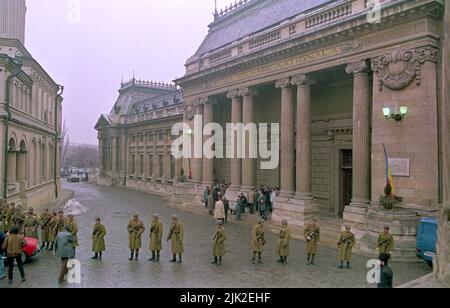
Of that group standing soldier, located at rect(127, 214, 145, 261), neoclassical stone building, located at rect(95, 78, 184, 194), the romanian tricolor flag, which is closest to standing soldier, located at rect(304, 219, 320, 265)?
the romanian tricolor flag

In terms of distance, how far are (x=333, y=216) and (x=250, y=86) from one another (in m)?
9.34

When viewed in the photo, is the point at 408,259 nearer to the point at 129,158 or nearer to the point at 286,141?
the point at 286,141

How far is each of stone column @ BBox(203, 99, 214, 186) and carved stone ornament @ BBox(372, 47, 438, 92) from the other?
1436cm

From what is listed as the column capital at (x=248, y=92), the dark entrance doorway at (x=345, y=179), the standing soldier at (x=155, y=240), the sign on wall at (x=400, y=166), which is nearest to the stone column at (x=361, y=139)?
the sign on wall at (x=400, y=166)

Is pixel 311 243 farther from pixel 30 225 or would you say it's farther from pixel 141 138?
pixel 141 138

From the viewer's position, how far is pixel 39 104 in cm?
2936

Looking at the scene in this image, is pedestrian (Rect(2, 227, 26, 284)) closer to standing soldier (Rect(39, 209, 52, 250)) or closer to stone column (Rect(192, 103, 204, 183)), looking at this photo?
standing soldier (Rect(39, 209, 52, 250))

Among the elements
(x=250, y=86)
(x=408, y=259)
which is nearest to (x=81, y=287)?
(x=408, y=259)

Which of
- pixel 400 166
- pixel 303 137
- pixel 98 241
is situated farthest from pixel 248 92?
pixel 98 241

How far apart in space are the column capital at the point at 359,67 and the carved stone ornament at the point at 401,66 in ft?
1.65

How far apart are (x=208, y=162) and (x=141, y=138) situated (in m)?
23.5

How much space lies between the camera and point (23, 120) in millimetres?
23859

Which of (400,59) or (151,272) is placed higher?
(400,59)
